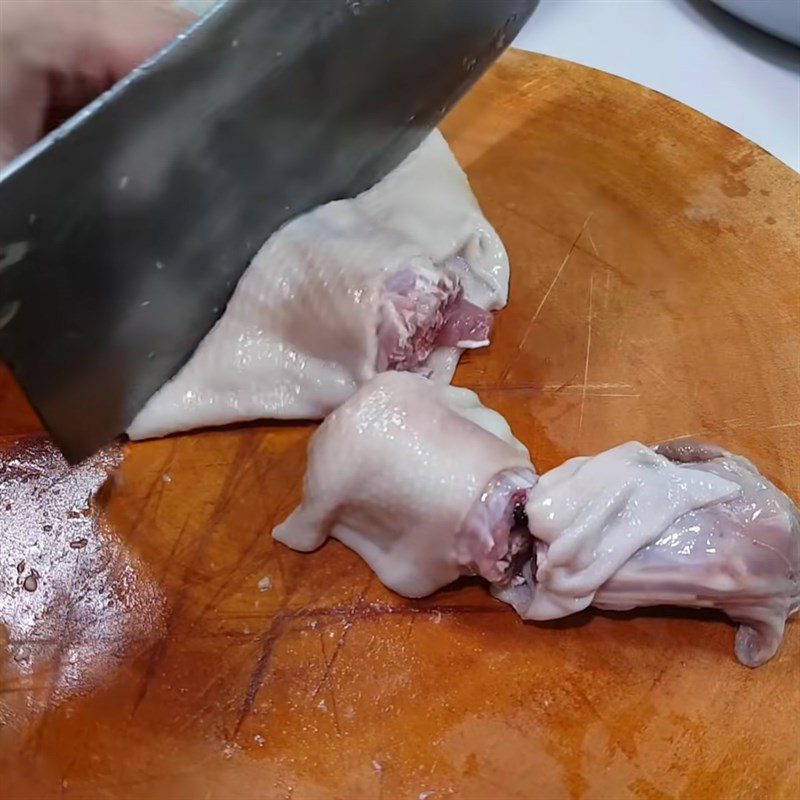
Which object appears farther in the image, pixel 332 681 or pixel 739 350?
pixel 739 350

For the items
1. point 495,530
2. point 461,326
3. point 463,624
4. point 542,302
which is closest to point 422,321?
point 461,326

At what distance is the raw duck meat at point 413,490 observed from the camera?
1407 millimetres

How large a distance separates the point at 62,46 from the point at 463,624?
1.25 metres

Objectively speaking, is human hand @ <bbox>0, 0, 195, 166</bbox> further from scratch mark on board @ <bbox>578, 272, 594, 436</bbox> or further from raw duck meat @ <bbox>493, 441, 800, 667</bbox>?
raw duck meat @ <bbox>493, 441, 800, 667</bbox>

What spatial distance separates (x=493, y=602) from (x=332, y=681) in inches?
11.0

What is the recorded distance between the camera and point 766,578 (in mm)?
1356

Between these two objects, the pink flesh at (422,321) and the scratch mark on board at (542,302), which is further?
the scratch mark on board at (542,302)

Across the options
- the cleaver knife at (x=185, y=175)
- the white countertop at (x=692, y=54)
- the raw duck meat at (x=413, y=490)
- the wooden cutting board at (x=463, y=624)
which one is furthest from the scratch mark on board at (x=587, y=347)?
the white countertop at (x=692, y=54)

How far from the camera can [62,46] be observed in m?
1.71

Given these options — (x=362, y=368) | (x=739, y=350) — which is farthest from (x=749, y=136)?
(x=362, y=368)

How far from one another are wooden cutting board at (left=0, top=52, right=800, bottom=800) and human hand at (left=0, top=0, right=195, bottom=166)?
0.56 metres

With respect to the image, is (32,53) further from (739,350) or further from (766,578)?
(766,578)

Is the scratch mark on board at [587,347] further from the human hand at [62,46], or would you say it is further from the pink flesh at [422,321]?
the human hand at [62,46]

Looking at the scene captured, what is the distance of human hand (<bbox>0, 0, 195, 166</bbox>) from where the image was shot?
1675mm
